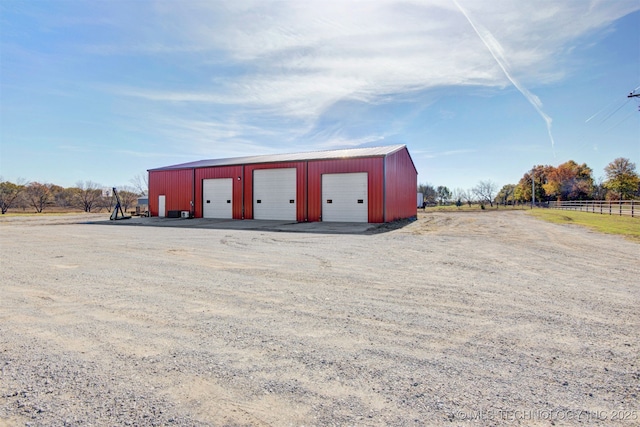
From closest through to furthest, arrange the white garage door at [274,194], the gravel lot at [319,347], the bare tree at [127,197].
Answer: the gravel lot at [319,347] < the white garage door at [274,194] < the bare tree at [127,197]

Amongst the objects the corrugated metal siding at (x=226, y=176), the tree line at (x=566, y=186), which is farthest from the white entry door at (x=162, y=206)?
the tree line at (x=566, y=186)

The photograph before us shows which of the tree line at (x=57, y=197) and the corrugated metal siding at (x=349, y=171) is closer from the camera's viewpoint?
the corrugated metal siding at (x=349, y=171)

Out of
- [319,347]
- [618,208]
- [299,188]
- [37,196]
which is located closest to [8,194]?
[37,196]

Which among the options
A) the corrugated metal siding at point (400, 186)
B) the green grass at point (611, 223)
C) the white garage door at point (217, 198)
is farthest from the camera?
the white garage door at point (217, 198)

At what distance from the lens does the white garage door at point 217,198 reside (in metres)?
23.8

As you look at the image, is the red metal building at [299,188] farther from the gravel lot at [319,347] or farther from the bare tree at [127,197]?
the bare tree at [127,197]

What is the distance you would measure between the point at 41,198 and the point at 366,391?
169ft

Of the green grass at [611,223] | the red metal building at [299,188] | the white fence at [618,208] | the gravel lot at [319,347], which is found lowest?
the gravel lot at [319,347]

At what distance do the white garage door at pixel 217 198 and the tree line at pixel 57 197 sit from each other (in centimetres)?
1685

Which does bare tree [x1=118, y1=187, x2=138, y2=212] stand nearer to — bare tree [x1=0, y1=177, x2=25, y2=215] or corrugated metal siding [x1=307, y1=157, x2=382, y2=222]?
bare tree [x1=0, y1=177, x2=25, y2=215]

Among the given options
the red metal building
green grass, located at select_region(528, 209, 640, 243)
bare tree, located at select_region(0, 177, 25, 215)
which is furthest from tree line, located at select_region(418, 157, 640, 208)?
bare tree, located at select_region(0, 177, 25, 215)

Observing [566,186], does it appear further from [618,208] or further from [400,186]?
[400,186]

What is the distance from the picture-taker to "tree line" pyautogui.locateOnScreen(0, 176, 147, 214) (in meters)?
38.0

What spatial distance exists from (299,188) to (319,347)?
735 inches
